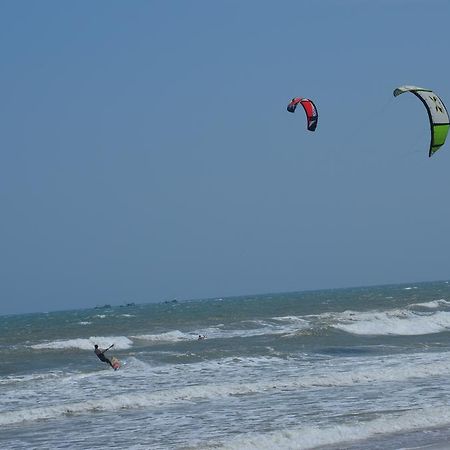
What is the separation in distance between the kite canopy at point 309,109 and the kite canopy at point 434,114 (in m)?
3.91

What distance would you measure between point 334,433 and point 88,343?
2505 cm

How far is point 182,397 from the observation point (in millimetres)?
18031

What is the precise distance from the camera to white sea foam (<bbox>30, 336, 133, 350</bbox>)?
35000 mm

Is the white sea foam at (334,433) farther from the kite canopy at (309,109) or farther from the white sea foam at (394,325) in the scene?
the white sea foam at (394,325)

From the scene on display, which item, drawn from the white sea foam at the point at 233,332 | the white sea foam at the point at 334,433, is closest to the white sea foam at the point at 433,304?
the white sea foam at the point at 233,332

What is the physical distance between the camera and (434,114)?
1680 centimetres

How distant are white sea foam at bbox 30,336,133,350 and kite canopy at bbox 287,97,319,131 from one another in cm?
1575

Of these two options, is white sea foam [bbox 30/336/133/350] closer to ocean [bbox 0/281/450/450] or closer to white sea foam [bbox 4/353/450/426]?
ocean [bbox 0/281/450/450]

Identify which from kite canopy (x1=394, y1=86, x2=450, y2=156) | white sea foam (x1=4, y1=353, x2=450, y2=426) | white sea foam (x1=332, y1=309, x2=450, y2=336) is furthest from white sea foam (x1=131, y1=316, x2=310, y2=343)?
kite canopy (x1=394, y1=86, x2=450, y2=156)

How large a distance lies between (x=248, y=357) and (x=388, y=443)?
13445mm

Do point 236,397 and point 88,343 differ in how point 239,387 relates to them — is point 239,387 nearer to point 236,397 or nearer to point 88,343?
point 236,397

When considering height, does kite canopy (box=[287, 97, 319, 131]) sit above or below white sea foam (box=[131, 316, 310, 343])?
above

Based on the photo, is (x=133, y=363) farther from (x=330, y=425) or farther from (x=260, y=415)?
(x=330, y=425)

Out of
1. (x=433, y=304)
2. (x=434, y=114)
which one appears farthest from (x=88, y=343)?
(x=433, y=304)
